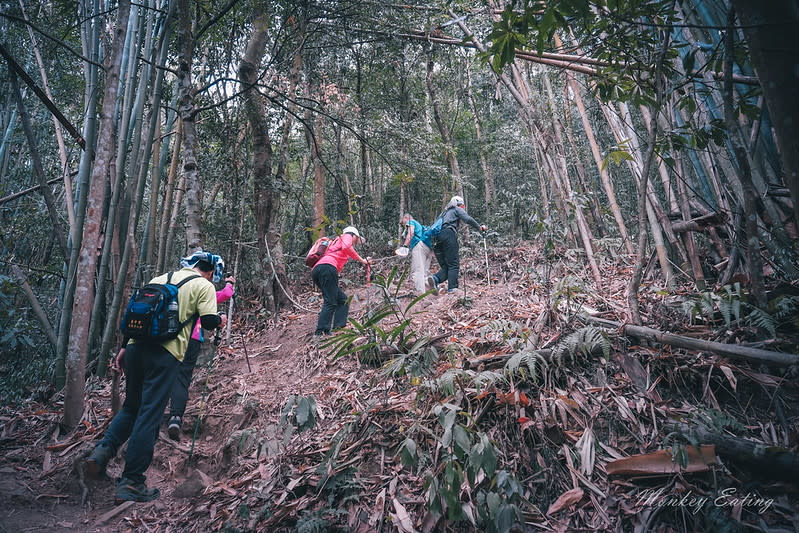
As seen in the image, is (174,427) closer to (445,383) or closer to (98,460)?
(98,460)

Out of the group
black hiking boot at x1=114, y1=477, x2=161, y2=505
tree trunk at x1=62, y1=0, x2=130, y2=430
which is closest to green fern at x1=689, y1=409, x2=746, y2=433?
black hiking boot at x1=114, y1=477, x2=161, y2=505

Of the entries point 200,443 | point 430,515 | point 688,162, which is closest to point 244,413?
point 200,443

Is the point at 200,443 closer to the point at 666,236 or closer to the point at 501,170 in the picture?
the point at 666,236

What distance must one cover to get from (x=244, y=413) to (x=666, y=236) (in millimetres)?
4465

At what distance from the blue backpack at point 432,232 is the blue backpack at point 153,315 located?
4.11m

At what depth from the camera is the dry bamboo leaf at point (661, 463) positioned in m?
2.10

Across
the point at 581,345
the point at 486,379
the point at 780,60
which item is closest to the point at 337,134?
the point at 486,379

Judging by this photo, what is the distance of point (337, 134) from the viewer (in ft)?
24.0

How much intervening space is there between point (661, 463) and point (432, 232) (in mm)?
4758

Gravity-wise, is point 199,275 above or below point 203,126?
below

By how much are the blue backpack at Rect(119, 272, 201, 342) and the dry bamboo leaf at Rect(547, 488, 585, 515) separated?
2967mm

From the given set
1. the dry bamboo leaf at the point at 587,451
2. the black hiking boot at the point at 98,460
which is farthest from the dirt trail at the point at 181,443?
the dry bamboo leaf at the point at 587,451

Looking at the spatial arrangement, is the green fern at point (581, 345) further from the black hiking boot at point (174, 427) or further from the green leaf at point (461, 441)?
the black hiking boot at point (174, 427)

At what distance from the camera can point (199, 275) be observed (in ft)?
11.7
